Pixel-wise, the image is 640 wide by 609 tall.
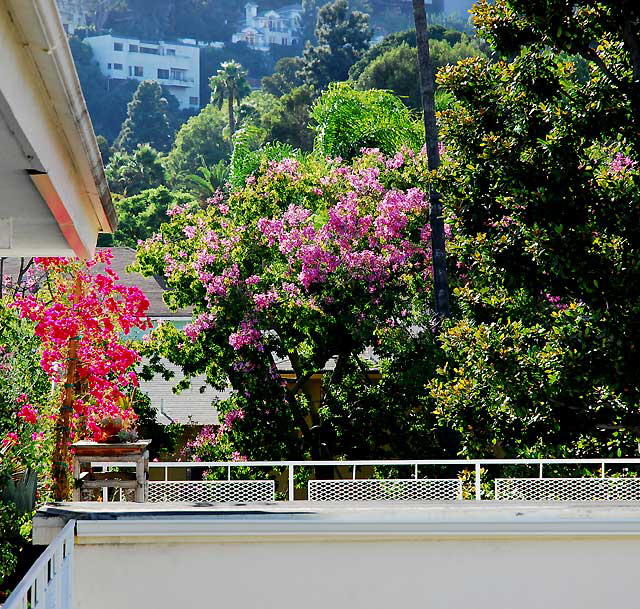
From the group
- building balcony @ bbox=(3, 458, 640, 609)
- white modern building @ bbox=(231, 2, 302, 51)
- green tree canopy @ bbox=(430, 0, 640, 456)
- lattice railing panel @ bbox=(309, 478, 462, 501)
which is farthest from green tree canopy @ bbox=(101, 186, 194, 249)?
white modern building @ bbox=(231, 2, 302, 51)

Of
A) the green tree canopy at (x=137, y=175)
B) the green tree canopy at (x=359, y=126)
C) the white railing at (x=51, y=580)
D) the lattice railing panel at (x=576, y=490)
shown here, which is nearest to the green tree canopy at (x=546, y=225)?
the lattice railing panel at (x=576, y=490)

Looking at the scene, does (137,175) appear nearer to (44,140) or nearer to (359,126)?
(359,126)

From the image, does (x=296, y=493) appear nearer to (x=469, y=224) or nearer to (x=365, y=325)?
(x=365, y=325)

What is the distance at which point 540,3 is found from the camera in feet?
28.2

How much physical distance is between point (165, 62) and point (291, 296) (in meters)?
128

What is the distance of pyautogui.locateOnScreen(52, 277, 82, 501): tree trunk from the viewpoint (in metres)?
8.06

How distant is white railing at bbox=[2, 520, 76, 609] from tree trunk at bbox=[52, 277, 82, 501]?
297 cm

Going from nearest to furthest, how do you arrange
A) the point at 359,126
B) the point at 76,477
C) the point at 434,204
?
1. the point at 76,477
2. the point at 434,204
3. the point at 359,126

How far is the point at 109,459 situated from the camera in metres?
7.34

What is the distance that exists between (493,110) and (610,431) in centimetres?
353

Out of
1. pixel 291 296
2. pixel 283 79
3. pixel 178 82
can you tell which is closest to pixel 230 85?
pixel 283 79

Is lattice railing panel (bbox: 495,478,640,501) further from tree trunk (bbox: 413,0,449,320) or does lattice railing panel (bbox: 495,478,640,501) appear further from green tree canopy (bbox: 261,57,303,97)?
green tree canopy (bbox: 261,57,303,97)

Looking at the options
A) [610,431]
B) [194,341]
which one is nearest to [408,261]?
[194,341]

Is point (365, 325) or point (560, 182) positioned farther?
point (365, 325)
